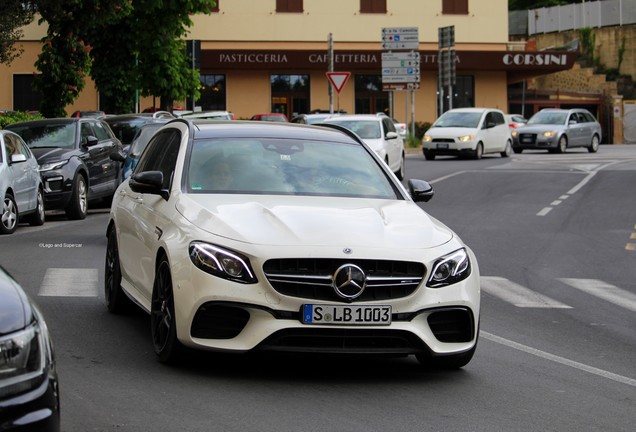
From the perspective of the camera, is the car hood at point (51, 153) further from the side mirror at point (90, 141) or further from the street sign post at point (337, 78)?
the street sign post at point (337, 78)

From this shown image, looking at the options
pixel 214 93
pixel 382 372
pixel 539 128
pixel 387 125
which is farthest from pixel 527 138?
pixel 382 372

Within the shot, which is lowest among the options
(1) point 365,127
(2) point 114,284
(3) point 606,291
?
(3) point 606,291

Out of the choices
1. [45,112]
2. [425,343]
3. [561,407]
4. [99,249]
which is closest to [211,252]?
[425,343]

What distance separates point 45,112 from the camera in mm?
37219

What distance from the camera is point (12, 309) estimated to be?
15.6 feet

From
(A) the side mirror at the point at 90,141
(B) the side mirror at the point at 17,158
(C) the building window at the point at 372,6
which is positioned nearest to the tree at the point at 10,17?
(A) the side mirror at the point at 90,141

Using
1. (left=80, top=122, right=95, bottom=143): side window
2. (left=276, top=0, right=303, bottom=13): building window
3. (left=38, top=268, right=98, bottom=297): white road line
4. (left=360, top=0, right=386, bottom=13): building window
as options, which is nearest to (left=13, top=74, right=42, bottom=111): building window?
(left=276, top=0, right=303, bottom=13): building window

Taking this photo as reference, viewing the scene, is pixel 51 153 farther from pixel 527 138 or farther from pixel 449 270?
pixel 527 138

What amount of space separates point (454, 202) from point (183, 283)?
1721cm

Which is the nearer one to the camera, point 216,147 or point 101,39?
point 216,147

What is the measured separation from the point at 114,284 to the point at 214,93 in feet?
172

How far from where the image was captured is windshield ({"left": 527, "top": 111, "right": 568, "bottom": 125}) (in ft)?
153

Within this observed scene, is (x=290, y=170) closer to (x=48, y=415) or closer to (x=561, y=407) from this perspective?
(x=561, y=407)

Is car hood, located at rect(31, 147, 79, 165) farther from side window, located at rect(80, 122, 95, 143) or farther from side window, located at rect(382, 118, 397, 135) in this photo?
side window, located at rect(382, 118, 397, 135)
